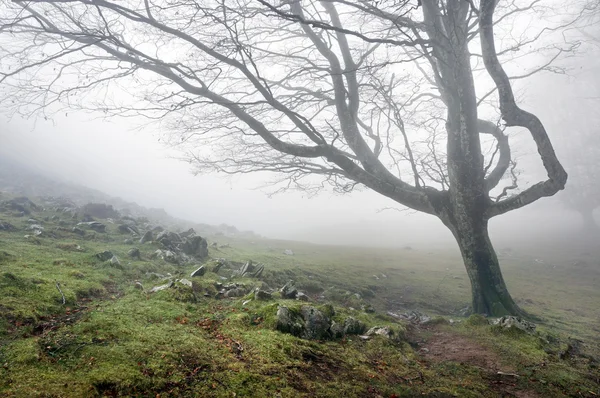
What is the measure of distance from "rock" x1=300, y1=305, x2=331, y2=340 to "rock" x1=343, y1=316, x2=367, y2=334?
0.36 m

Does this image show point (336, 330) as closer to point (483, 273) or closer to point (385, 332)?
point (385, 332)

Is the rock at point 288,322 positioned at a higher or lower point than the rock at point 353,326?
higher

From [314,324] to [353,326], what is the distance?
777 mm

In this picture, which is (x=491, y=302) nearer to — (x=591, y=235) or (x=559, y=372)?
(x=559, y=372)

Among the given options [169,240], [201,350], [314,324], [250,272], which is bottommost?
[250,272]

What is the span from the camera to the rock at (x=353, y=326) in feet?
14.3

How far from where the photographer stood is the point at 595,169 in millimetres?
32594

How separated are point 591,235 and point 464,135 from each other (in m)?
40.5

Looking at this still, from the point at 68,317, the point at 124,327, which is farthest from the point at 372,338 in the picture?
the point at 68,317

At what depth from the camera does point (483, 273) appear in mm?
Answer: 7492

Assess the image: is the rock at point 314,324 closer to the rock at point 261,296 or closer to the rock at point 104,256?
the rock at point 261,296

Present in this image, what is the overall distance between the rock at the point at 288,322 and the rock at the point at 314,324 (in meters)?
0.09

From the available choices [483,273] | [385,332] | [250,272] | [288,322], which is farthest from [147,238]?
[483,273]

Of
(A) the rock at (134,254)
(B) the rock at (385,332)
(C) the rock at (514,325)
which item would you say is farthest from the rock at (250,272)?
(C) the rock at (514,325)
